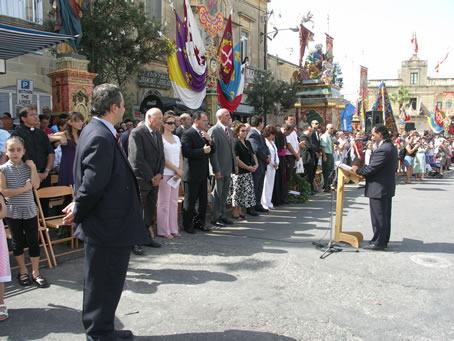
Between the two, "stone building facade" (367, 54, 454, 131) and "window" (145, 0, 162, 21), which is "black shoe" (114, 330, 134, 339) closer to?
"window" (145, 0, 162, 21)

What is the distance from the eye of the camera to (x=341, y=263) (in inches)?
205

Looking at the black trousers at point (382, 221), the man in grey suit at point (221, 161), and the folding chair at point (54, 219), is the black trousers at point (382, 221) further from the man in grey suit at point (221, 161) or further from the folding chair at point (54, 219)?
the folding chair at point (54, 219)

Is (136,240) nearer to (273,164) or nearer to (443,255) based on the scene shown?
(443,255)

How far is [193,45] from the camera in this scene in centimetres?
1113

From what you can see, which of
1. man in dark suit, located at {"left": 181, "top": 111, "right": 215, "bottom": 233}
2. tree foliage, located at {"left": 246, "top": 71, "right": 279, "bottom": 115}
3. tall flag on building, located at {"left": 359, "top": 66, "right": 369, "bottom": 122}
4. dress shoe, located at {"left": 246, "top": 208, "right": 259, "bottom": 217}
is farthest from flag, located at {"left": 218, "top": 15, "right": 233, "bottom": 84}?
tall flag on building, located at {"left": 359, "top": 66, "right": 369, "bottom": 122}

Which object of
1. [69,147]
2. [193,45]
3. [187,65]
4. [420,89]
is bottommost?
[69,147]

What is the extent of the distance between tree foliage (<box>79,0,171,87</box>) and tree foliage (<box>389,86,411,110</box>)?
57.2 metres

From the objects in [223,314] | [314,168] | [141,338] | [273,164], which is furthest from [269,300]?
[314,168]

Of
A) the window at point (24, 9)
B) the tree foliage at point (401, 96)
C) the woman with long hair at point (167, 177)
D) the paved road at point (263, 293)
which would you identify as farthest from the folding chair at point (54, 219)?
the tree foliage at point (401, 96)

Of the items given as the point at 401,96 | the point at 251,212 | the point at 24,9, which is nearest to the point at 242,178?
the point at 251,212

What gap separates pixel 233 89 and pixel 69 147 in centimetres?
797

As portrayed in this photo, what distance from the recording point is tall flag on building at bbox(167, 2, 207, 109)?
1066 cm

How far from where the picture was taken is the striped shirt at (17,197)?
4238 millimetres

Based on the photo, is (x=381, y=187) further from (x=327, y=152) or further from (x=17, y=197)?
(x=327, y=152)
